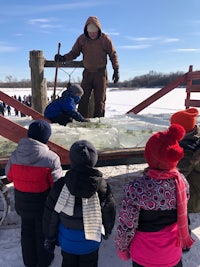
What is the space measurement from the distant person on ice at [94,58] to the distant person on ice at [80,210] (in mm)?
3530

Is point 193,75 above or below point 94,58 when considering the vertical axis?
below

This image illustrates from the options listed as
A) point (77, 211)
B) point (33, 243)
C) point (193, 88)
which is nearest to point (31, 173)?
point (77, 211)

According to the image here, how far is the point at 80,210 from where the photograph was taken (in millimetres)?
1951

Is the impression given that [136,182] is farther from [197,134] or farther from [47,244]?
[197,134]

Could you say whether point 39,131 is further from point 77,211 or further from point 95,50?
point 95,50

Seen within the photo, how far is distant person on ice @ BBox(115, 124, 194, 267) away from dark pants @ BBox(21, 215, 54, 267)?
862 mm

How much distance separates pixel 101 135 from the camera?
134 inches

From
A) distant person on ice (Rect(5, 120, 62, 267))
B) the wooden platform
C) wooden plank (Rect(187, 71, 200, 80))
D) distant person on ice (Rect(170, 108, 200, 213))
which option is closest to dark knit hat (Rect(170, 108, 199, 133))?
distant person on ice (Rect(170, 108, 200, 213))

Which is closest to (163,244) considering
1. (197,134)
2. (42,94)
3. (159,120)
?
(197,134)

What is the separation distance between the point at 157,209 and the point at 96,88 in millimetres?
3915

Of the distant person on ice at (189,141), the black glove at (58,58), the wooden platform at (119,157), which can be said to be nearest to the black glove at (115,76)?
the black glove at (58,58)

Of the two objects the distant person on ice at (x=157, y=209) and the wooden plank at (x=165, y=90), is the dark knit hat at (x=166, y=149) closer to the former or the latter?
the distant person on ice at (x=157, y=209)

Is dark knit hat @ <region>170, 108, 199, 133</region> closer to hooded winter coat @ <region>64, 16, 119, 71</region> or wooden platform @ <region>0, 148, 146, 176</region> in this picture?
wooden platform @ <region>0, 148, 146, 176</region>

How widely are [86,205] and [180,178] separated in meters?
0.62
